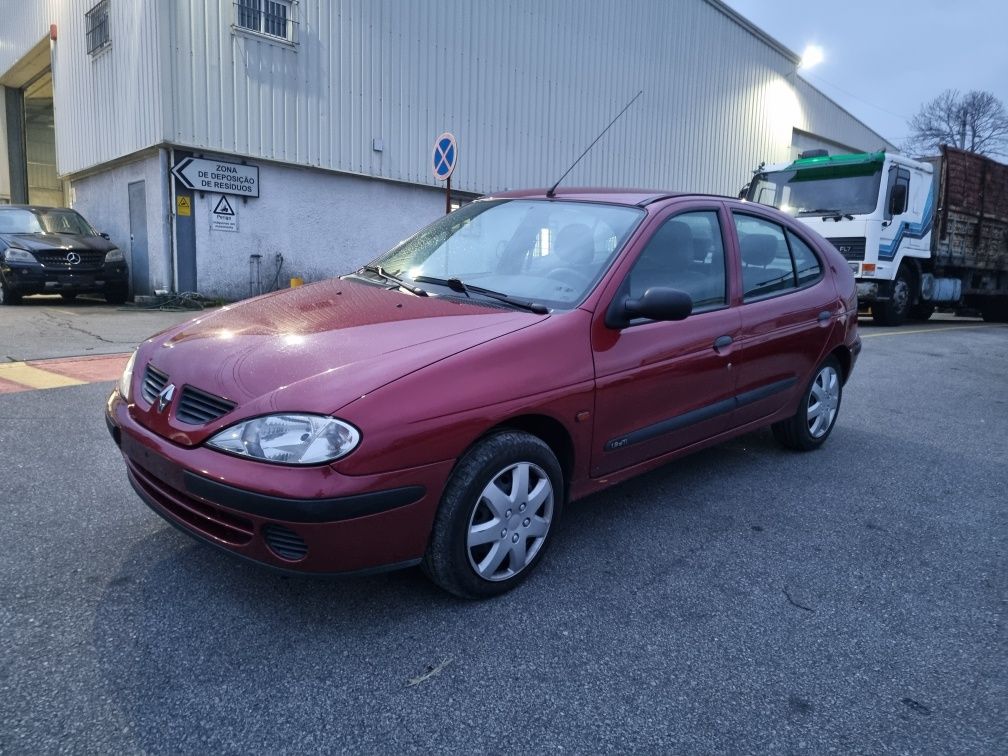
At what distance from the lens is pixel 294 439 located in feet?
7.18

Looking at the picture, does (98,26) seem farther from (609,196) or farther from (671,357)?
(671,357)

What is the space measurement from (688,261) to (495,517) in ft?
5.49

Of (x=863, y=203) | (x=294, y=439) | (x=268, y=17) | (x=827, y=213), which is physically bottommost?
(x=294, y=439)

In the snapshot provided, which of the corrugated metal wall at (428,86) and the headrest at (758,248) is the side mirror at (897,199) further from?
the headrest at (758,248)

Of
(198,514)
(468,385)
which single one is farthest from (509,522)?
(198,514)

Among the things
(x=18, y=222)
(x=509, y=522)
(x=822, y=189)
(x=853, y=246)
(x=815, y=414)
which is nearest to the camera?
(x=509, y=522)

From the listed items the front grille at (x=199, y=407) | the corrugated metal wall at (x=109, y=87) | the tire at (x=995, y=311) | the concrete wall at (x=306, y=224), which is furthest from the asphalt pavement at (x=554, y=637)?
the tire at (x=995, y=311)

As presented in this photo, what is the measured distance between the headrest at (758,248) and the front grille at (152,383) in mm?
2832

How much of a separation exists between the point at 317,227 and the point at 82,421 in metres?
9.42

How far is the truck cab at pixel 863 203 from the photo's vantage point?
→ 1166 cm

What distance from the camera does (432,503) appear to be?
236cm

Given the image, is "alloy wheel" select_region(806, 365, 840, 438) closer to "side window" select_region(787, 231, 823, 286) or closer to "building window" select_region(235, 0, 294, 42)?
"side window" select_region(787, 231, 823, 286)

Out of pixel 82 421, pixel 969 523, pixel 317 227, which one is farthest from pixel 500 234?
pixel 317 227

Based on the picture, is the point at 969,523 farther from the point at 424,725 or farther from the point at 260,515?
the point at 260,515
